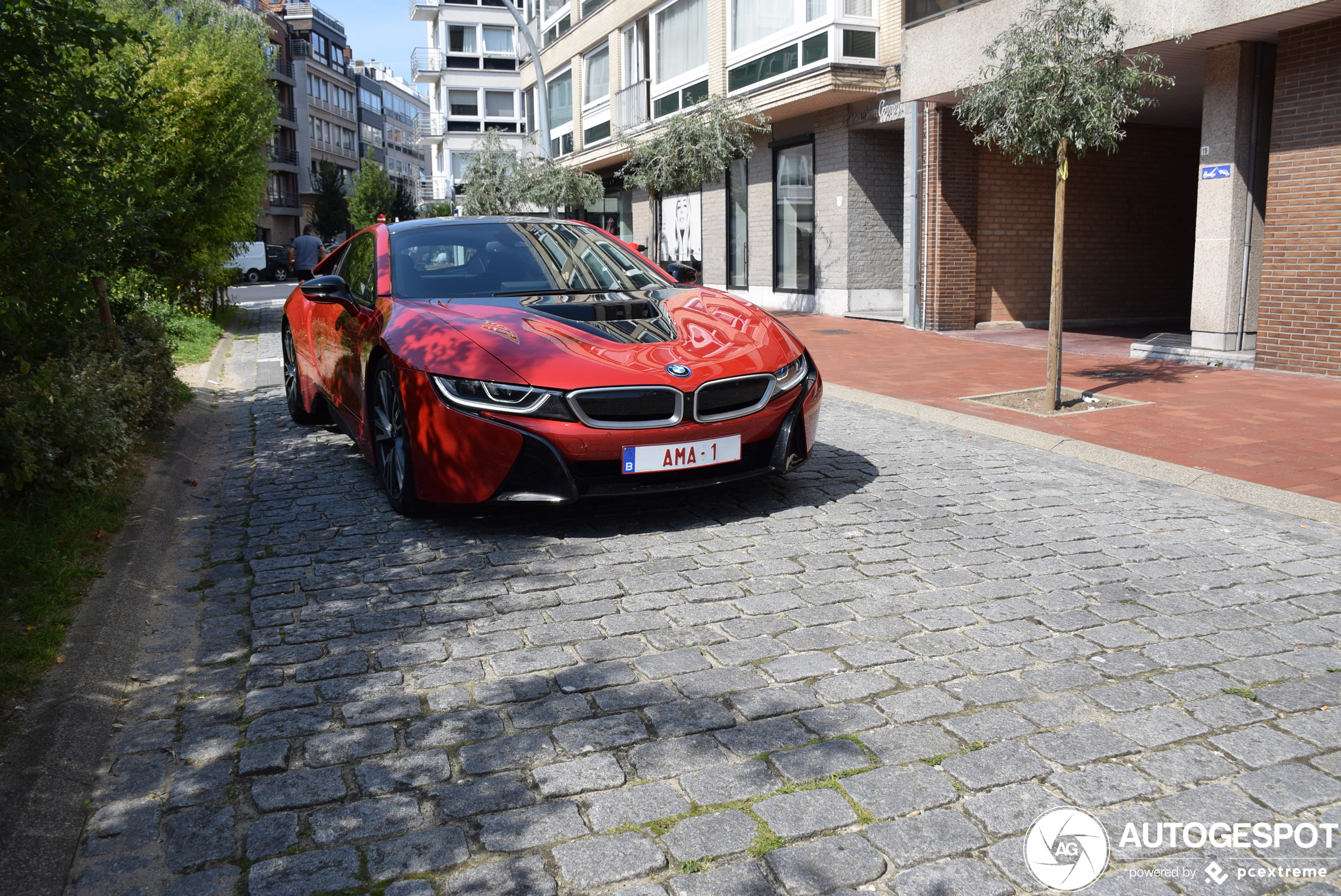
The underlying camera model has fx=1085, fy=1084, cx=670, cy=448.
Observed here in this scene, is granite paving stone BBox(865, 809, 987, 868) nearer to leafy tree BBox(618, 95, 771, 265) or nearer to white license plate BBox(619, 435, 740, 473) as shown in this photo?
white license plate BBox(619, 435, 740, 473)

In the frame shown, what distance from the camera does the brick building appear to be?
11.0m

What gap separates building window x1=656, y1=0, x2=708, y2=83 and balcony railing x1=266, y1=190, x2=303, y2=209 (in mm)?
51438

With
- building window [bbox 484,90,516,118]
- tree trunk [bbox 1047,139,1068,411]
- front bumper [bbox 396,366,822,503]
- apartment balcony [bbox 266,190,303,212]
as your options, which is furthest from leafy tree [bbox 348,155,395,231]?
front bumper [bbox 396,366,822,503]

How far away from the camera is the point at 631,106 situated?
91.7ft

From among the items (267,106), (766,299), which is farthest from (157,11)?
(766,299)

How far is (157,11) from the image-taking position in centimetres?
1725

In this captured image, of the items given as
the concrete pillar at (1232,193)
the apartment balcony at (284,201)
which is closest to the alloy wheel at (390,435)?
the concrete pillar at (1232,193)

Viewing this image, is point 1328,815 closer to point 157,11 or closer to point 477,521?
point 477,521

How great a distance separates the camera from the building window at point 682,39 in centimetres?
2398

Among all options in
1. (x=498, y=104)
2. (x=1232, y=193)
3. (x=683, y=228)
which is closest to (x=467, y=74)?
(x=498, y=104)

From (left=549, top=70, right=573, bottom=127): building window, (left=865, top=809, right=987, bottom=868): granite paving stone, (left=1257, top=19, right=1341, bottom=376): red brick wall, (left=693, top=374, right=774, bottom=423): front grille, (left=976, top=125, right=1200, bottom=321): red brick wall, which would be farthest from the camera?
(left=549, top=70, right=573, bottom=127): building window

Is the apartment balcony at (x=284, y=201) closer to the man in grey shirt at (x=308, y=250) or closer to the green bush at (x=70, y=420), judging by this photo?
the man in grey shirt at (x=308, y=250)

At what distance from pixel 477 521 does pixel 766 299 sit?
18168 millimetres

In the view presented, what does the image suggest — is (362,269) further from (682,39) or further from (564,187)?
(564,187)
